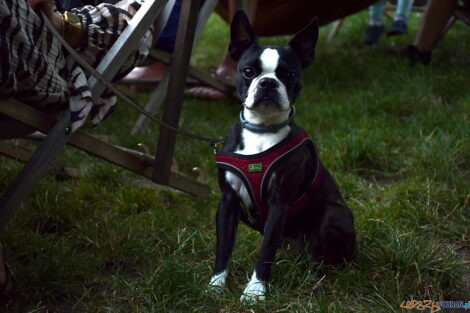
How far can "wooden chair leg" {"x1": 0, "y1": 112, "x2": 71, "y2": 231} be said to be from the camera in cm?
193

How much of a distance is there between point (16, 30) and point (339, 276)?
1.21 m

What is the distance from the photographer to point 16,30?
5.68 feet

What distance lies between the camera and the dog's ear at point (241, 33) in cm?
204

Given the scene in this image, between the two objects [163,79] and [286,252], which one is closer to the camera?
[286,252]

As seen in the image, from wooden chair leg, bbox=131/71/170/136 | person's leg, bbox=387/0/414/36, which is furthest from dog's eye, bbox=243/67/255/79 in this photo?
person's leg, bbox=387/0/414/36

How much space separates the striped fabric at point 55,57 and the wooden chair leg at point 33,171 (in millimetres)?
48

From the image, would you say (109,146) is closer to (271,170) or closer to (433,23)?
(271,170)

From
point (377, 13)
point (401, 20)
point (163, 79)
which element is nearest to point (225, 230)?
point (163, 79)

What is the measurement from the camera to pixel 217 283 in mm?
1983

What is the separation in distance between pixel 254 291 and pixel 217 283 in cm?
13

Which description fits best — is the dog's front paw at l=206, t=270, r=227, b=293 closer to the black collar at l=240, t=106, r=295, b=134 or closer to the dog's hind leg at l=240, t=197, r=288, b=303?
the dog's hind leg at l=240, t=197, r=288, b=303

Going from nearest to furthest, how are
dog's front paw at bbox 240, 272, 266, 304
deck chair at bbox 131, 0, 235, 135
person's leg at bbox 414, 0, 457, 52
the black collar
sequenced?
dog's front paw at bbox 240, 272, 266, 304
the black collar
deck chair at bbox 131, 0, 235, 135
person's leg at bbox 414, 0, 457, 52

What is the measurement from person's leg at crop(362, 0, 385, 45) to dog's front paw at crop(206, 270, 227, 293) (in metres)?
4.03


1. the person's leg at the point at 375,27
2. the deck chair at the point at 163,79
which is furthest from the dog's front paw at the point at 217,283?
the person's leg at the point at 375,27
